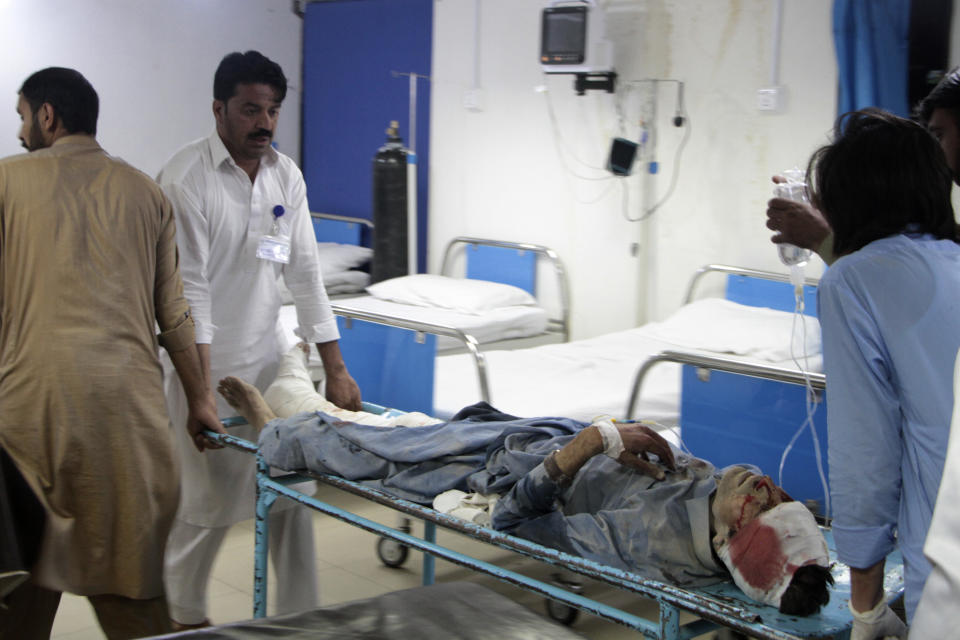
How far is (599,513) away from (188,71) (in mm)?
5325

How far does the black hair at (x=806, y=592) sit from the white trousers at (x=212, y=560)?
5.21 feet

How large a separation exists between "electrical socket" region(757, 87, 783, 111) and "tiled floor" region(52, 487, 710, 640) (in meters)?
2.42

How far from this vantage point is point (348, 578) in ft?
12.2

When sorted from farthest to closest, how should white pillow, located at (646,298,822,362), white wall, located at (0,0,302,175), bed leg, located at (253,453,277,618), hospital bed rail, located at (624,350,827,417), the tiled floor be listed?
white wall, located at (0,0,302,175) < white pillow, located at (646,298,822,362) < the tiled floor < hospital bed rail, located at (624,350,827,417) < bed leg, located at (253,453,277,618)

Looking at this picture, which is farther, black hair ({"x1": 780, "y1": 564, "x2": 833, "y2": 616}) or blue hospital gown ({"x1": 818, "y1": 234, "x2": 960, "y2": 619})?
black hair ({"x1": 780, "y1": 564, "x2": 833, "y2": 616})

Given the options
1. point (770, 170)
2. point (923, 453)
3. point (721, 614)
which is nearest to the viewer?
point (923, 453)

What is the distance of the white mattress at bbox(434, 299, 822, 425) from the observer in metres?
3.96

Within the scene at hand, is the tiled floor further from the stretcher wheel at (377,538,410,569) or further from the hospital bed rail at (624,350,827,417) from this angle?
the hospital bed rail at (624,350,827,417)

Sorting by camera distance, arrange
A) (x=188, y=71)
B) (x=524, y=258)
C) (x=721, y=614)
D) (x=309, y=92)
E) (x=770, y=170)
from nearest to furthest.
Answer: (x=721, y=614) → (x=770, y=170) → (x=524, y=258) → (x=188, y=71) → (x=309, y=92)

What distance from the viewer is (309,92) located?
7.15m

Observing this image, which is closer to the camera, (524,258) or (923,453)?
(923,453)

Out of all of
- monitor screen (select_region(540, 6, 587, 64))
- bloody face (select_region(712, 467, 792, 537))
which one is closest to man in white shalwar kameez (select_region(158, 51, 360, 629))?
bloody face (select_region(712, 467, 792, 537))

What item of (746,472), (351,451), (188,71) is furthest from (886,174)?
(188,71)

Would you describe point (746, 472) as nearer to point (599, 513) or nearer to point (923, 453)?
point (599, 513)
